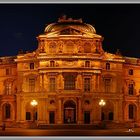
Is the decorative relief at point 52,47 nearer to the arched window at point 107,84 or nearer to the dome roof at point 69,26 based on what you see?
the dome roof at point 69,26

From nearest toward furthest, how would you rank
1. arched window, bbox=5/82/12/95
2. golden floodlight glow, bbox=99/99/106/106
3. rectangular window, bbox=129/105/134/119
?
golden floodlight glow, bbox=99/99/106/106 < rectangular window, bbox=129/105/134/119 < arched window, bbox=5/82/12/95

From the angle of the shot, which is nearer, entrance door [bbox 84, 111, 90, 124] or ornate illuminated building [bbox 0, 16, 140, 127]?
ornate illuminated building [bbox 0, 16, 140, 127]

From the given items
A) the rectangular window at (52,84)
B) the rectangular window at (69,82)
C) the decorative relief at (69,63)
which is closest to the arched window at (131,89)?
the rectangular window at (69,82)

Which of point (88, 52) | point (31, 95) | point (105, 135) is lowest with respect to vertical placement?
point (105, 135)

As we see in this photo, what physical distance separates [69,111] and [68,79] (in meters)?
2.39

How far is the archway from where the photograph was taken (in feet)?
153

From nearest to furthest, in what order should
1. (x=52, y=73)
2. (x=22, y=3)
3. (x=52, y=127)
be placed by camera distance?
(x=22, y=3) < (x=52, y=127) < (x=52, y=73)

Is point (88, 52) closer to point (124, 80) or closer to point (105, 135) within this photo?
point (124, 80)

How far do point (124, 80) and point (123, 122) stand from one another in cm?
418

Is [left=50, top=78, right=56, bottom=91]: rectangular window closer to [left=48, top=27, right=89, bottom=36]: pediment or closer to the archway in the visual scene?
the archway

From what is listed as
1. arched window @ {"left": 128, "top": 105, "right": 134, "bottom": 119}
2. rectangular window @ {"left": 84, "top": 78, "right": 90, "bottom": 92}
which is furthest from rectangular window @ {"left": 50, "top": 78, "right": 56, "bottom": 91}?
arched window @ {"left": 128, "top": 105, "right": 134, "bottom": 119}

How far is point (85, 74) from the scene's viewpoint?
46406 millimetres

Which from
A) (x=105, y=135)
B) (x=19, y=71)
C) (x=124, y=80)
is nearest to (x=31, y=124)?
(x=19, y=71)

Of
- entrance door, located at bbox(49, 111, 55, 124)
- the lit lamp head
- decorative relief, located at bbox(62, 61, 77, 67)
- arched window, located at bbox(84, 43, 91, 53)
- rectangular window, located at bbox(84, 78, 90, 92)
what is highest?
arched window, located at bbox(84, 43, 91, 53)
